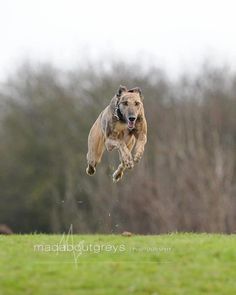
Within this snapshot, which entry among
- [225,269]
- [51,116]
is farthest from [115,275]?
[51,116]

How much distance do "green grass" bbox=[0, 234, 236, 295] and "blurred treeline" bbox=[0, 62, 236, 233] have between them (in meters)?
28.3

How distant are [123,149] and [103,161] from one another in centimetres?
2870

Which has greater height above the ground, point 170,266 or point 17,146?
point 170,266

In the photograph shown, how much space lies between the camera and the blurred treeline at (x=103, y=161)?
4162 cm

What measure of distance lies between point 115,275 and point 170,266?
0.86 meters

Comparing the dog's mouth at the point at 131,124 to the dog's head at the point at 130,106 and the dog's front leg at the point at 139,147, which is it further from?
the dog's front leg at the point at 139,147

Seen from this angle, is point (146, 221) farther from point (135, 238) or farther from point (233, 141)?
point (135, 238)

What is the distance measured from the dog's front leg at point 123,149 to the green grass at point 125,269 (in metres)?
1.26

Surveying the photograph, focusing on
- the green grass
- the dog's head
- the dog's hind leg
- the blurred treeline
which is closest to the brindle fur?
the dog's head

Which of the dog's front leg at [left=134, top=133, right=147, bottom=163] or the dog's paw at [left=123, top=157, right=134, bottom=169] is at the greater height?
the dog's front leg at [left=134, top=133, right=147, bottom=163]

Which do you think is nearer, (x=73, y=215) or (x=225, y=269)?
(x=225, y=269)

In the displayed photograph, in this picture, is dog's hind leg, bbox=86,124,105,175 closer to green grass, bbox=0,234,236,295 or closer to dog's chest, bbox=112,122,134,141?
dog's chest, bbox=112,122,134,141

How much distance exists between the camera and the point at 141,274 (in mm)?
10203

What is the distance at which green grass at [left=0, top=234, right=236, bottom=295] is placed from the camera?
31.7 ft
